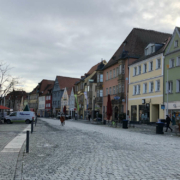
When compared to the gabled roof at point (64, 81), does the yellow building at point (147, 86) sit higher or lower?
lower

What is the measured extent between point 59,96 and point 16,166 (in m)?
101

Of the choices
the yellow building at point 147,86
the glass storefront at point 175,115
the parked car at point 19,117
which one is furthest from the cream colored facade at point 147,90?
the parked car at point 19,117

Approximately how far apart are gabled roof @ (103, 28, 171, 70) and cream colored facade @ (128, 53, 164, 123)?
3.20 metres

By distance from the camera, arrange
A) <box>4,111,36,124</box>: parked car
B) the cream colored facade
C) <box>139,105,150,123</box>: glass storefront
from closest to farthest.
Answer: the cream colored facade → <box>4,111,36,124</box>: parked car → <box>139,105,150,123</box>: glass storefront

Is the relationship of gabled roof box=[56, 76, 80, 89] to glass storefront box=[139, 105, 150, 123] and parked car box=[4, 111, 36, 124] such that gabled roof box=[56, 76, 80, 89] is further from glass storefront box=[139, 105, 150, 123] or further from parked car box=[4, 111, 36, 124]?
parked car box=[4, 111, 36, 124]

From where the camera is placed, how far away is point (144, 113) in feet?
143

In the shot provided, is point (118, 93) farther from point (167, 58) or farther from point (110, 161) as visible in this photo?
point (110, 161)

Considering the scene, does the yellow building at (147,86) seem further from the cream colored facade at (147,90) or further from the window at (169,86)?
the window at (169,86)

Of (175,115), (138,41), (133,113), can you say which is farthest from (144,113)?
(138,41)

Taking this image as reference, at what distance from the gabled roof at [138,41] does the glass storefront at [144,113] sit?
9.77m

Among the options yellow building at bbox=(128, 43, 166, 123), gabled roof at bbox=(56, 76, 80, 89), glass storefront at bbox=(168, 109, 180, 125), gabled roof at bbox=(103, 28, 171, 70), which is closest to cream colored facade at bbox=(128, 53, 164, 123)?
yellow building at bbox=(128, 43, 166, 123)

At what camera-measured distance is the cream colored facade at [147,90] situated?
3989cm

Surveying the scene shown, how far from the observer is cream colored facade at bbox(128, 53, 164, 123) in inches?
1571

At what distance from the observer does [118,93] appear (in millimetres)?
52250
